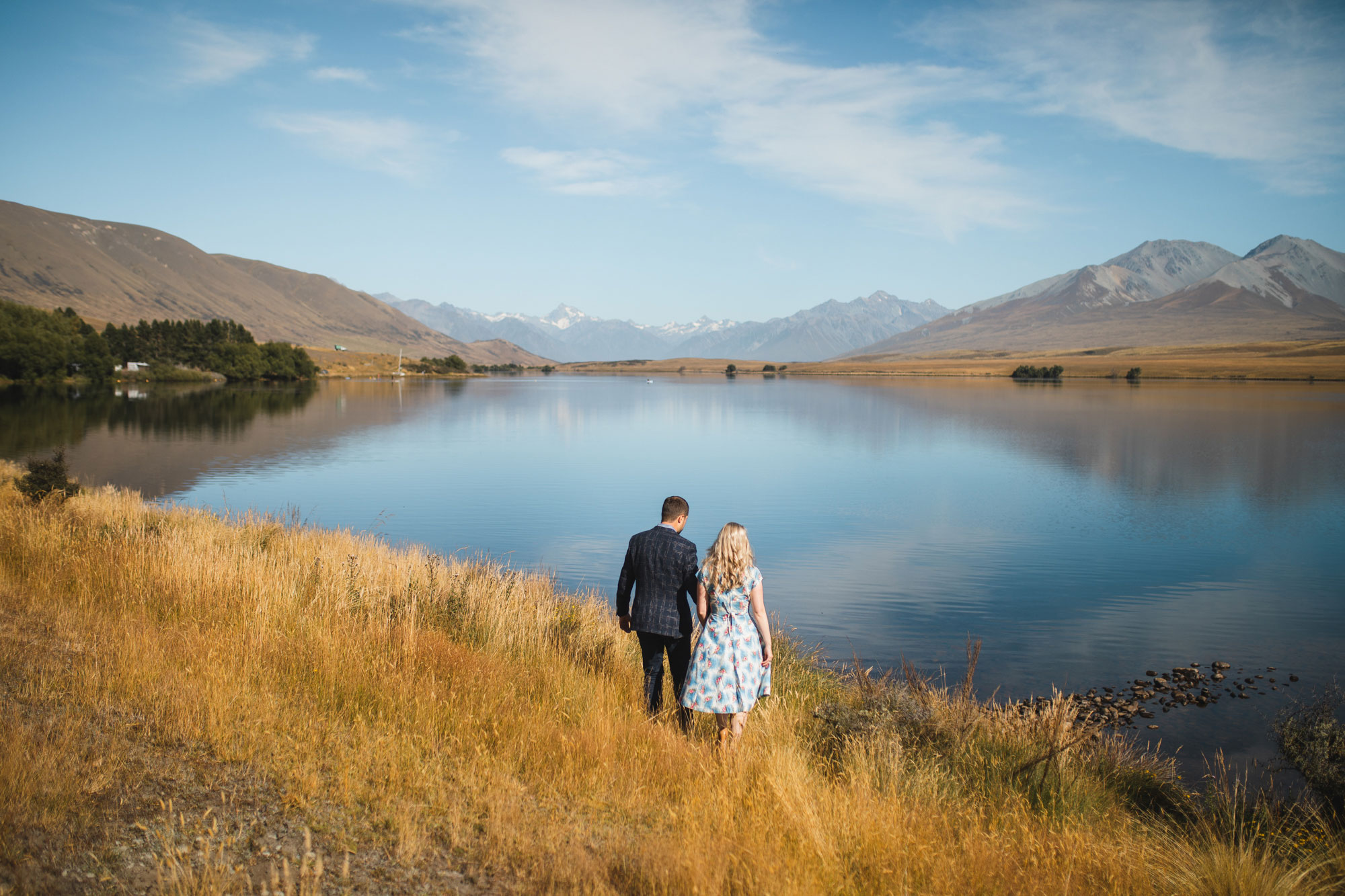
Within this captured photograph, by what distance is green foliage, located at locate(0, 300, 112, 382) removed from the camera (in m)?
77.4

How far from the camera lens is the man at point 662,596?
21.4 feet

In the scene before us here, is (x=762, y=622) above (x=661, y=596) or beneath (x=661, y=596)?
beneath

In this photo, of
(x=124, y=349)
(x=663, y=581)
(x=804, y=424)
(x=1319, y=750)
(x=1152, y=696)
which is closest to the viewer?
(x=663, y=581)

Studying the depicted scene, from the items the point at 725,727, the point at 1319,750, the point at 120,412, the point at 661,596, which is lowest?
the point at 1319,750

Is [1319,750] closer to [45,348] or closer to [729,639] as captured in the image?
[729,639]

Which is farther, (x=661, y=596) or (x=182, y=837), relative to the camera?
(x=661, y=596)

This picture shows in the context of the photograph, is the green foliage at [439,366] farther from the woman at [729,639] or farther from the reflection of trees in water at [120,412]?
the woman at [729,639]

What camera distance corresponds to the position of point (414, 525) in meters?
20.7

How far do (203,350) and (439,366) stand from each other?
234 ft

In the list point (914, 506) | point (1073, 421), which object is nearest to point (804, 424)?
point (1073, 421)

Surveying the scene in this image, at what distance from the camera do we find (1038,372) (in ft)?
493

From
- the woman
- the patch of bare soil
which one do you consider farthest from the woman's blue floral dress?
the patch of bare soil

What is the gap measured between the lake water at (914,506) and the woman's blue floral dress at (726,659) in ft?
18.8

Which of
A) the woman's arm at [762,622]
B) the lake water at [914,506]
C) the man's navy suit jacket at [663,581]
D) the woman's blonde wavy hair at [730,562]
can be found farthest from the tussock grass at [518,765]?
the lake water at [914,506]
